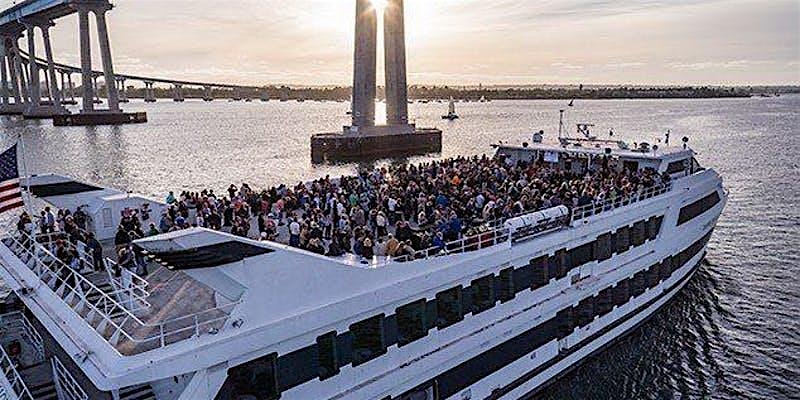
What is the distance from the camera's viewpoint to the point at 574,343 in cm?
1680

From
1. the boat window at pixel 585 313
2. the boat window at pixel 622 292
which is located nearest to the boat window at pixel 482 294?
the boat window at pixel 585 313

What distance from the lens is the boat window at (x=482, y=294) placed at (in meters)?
13.3

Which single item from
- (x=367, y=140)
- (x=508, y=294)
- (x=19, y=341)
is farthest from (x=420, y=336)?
(x=367, y=140)

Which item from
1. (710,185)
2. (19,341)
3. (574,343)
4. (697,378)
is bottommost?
(697,378)

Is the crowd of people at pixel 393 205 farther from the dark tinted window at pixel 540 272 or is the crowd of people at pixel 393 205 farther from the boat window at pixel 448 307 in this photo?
the dark tinted window at pixel 540 272

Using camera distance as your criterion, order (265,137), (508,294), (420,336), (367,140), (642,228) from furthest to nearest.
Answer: (265,137) < (367,140) < (642,228) < (508,294) < (420,336)

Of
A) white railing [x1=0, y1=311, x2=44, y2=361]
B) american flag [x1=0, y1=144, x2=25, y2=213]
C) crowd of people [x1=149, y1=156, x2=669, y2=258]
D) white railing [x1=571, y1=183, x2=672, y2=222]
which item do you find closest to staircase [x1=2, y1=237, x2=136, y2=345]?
american flag [x1=0, y1=144, x2=25, y2=213]

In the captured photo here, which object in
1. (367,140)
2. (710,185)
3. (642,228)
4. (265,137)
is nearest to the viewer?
(642,228)

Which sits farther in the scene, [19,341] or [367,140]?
[367,140]

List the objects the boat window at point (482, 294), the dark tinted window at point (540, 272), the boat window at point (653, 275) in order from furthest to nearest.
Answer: the boat window at point (653, 275), the dark tinted window at point (540, 272), the boat window at point (482, 294)

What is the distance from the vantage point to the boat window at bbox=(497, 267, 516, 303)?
1386cm

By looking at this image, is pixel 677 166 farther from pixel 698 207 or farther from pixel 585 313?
pixel 585 313

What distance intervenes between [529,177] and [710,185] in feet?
26.3

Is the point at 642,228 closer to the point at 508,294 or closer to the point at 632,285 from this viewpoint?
Answer: the point at 632,285
